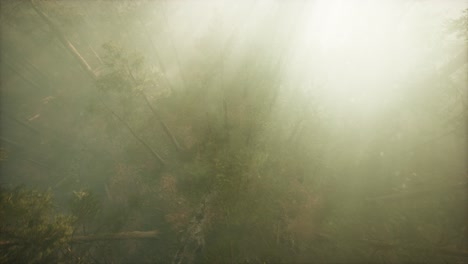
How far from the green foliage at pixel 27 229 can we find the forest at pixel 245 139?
52mm

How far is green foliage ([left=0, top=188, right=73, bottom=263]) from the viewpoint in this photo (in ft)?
25.2

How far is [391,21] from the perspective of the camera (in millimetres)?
21922

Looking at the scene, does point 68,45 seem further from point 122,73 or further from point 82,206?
point 82,206

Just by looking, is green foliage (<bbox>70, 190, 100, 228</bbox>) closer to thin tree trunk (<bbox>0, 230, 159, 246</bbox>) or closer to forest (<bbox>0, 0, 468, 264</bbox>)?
forest (<bbox>0, 0, 468, 264</bbox>)

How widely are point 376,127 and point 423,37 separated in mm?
10285

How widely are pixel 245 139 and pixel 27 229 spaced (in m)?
13.0

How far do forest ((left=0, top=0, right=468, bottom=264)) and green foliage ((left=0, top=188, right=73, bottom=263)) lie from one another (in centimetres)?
5

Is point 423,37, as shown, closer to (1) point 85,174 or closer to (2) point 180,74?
(2) point 180,74

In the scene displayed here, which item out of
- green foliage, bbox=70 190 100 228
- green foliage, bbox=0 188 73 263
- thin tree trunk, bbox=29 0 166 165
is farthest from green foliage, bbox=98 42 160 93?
green foliage, bbox=0 188 73 263

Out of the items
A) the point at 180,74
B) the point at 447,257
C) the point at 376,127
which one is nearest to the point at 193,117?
the point at 180,74

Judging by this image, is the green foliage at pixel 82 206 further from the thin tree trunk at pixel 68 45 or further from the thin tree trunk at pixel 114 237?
the thin tree trunk at pixel 68 45

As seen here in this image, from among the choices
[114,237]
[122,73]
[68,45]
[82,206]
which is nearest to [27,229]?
[82,206]

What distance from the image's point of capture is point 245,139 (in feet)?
53.3

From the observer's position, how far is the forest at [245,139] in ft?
40.5
